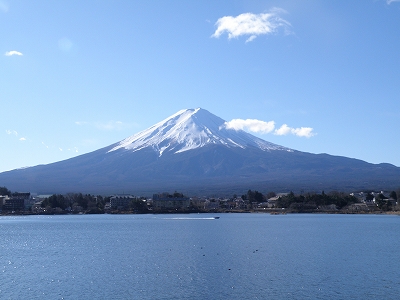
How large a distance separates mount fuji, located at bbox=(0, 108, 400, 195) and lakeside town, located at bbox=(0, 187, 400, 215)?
1286 inches

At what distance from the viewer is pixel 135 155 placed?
142000mm

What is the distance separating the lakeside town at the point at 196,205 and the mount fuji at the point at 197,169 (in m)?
32.7

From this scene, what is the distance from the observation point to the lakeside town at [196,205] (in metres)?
62.9

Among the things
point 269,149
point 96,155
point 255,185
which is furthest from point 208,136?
point 255,185

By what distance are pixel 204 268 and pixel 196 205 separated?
51.6 metres

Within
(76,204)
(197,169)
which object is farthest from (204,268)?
(197,169)

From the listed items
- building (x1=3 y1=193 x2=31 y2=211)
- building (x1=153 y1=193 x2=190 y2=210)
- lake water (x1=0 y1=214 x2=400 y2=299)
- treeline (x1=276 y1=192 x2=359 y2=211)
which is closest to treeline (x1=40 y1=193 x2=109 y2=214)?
building (x1=3 y1=193 x2=31 y2=211)

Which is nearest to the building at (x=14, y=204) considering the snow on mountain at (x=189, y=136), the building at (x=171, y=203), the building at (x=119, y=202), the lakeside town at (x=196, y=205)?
the lakeside town at (x=196, y=205)

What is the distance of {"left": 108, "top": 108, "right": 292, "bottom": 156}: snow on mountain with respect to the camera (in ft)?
493

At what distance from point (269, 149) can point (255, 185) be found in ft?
124

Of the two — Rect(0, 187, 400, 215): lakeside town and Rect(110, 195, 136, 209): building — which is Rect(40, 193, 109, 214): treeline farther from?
Rect(110, 195, 136, 209): building

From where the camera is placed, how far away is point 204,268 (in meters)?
17.8

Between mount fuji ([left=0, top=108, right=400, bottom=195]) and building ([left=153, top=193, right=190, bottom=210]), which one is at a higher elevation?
mount fuji ([left=0, top=108, right=400, bottom=195])

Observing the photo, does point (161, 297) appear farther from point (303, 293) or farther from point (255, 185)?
point (255, 185)
